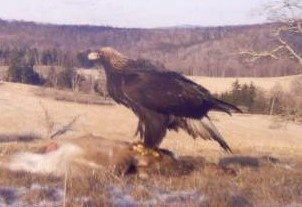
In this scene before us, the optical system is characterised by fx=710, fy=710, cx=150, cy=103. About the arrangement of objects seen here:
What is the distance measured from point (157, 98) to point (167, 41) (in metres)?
134

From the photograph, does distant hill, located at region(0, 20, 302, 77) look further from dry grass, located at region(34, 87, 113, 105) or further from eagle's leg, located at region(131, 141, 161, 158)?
eagle's leg, located at region(131, 141, 161, 158)

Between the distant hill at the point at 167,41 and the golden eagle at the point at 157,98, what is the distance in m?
84.3

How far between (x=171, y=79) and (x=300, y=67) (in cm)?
1539

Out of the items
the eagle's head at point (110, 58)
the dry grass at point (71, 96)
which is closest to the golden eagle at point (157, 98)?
the eagle's head at point (110, 58)

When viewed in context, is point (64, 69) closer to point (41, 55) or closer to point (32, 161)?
point (41, 55)

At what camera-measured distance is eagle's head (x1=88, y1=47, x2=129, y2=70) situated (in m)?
10.4

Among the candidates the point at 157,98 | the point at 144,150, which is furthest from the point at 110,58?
the point at 144,150

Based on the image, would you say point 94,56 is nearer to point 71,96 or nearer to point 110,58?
point 110,58

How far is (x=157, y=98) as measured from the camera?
1016 cm

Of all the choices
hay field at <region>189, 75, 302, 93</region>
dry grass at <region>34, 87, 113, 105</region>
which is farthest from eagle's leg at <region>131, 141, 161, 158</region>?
hay field at <region>189, 75, 302, 93</region>

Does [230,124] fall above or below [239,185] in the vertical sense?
below

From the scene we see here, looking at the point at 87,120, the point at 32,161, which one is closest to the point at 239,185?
the point at 32,161

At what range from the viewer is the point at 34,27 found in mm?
151125

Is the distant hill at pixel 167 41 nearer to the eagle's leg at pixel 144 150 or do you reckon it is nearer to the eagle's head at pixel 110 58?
the eagle's head at pixel 110 58
